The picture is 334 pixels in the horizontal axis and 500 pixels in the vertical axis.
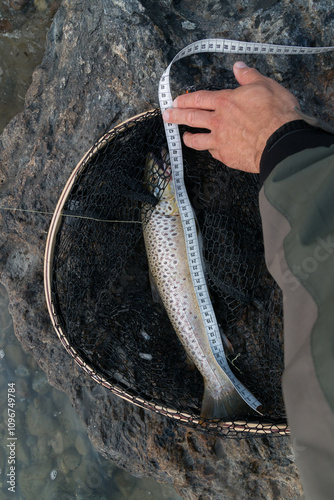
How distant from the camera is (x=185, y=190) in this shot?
95.8 inches

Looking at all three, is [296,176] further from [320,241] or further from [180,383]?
[180,383]

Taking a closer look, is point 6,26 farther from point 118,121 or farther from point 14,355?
point 14,355

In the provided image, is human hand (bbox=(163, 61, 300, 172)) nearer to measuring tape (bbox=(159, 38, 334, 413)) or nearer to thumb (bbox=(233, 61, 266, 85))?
thumb (bbox=(233, 61, 266, 85))

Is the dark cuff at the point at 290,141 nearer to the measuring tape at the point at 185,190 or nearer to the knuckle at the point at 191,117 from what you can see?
the knuckle at the point at 191,117

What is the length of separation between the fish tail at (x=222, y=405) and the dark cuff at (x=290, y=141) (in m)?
1.47

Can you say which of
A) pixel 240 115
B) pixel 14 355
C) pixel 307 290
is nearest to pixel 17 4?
pixel 240 115

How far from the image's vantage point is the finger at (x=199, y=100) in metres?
1.99

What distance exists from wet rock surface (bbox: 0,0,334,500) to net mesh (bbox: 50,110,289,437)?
34 centimetres

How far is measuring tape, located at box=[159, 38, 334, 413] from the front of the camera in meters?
2.17

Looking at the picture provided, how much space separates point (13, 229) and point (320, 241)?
7.70ft

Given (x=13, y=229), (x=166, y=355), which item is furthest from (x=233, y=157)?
(x=13, y=229)

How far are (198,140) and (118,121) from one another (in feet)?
2.30

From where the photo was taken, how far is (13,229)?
2.85m

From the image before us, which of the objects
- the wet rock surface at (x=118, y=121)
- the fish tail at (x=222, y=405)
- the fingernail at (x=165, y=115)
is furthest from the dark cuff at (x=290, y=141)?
the fish tail at (x=222, y=405)
